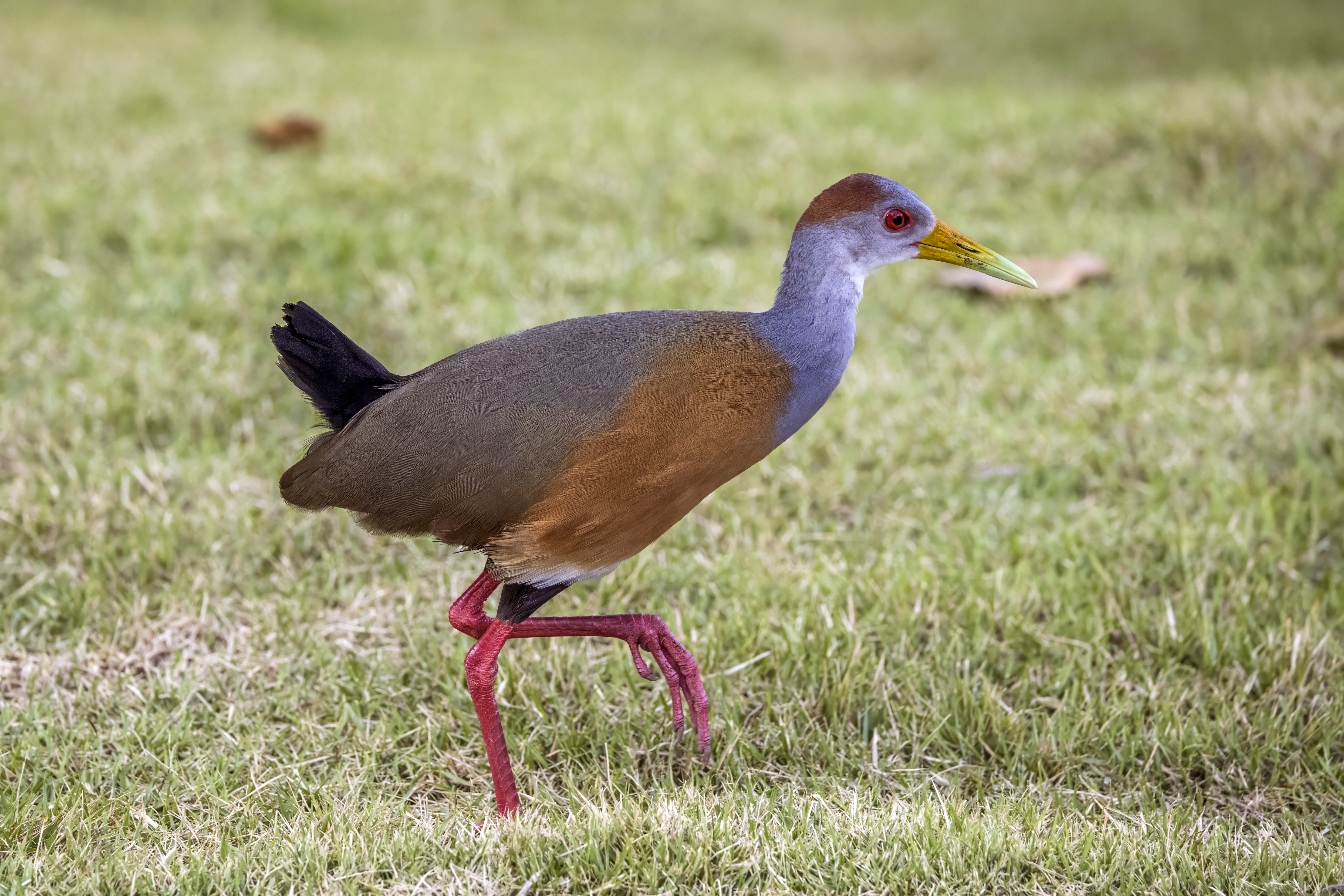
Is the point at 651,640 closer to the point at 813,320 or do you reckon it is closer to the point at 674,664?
the point at 674,664

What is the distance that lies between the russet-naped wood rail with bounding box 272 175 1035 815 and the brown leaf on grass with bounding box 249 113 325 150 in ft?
14.8

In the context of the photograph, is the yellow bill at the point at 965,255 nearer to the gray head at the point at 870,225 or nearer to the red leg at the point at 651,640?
the gray head at the point at 870,225

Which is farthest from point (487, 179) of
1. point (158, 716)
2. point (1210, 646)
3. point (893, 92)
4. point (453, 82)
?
point (1210, 646)

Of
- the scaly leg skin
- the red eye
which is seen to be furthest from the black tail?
the red eye

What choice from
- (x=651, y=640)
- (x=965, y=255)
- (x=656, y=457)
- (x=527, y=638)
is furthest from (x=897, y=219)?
(x=527, y=638)

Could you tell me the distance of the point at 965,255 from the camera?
2838mm

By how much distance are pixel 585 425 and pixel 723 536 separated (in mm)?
1455

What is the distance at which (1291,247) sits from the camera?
5.77m

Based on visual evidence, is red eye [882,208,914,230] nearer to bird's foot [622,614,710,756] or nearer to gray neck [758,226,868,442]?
gray neck [758,226,868,442]

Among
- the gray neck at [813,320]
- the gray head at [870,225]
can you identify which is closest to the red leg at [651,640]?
the gray neck at [813,320]

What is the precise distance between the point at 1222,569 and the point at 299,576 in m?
2.62

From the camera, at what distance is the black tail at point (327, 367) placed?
269cm

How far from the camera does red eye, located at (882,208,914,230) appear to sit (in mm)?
2717

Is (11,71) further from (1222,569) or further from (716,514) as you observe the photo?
(1222,569)
